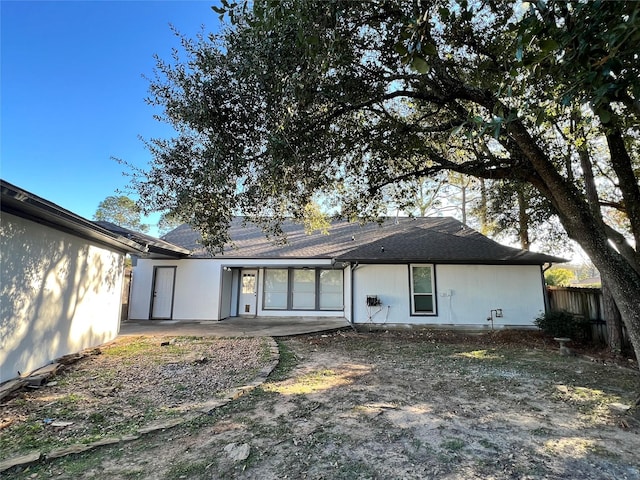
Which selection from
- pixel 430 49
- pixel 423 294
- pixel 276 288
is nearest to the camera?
pixel 430 49

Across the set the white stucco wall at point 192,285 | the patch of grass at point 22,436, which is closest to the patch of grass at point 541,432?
the patch of grass at point 22,436

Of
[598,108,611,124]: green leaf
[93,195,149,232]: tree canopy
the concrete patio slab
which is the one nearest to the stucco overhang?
the concrete patio slab

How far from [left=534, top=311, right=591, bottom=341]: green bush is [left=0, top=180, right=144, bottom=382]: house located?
11.8m

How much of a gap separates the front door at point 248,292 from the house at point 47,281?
6.39 meters

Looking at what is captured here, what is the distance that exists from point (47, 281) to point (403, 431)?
6439mm

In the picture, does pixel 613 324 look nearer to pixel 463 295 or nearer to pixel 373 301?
pixel 463 295

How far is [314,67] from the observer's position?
14.1 ft

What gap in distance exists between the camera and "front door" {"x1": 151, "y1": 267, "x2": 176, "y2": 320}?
13.4m

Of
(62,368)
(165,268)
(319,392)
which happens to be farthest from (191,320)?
(319,392)

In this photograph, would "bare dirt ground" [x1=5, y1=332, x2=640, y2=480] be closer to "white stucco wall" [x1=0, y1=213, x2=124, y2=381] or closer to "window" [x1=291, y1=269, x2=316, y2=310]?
"white stucco wall" [x1=0, y1=213, x2=124, y2=381]

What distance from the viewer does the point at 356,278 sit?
1162 centimetres

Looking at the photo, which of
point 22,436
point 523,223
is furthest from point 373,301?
point 22,436

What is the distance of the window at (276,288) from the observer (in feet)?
46.7

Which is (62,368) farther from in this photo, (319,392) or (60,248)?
(319,392)
